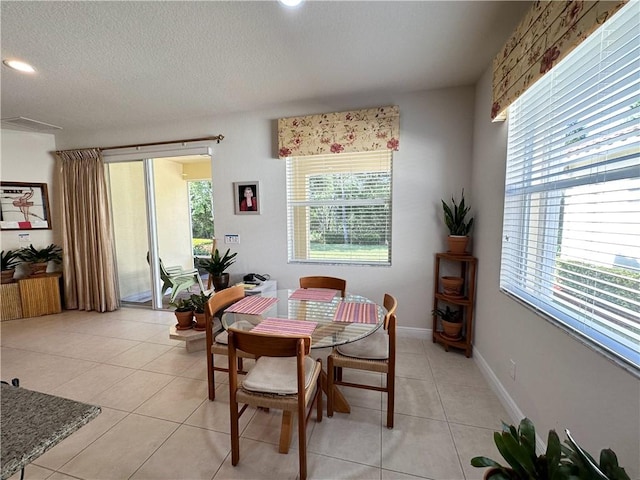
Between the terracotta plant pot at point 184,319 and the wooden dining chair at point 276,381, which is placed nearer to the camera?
the wooden dining chair at point 276,381

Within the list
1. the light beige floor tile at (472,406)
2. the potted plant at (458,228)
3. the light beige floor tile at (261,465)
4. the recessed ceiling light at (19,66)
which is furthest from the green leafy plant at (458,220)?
the recessed ceiling light at (19,66)

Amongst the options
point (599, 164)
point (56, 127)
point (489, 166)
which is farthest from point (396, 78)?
point (56, 127)

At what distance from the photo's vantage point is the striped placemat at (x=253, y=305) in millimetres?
1864

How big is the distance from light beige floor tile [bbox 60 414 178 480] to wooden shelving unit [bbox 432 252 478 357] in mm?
2351

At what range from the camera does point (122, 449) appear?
1533mm

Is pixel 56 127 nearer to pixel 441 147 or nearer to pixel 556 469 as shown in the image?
pixel 441 147

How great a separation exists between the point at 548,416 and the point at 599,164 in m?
1.27

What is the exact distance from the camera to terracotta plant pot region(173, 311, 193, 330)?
269 cm

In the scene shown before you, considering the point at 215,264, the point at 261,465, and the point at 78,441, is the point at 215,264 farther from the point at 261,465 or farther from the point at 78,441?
the point at 261,465

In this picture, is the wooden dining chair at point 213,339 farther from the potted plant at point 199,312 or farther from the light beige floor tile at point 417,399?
the light beige floor tile at point 417,399

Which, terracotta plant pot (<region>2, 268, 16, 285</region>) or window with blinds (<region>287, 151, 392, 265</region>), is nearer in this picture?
window with blinds (<region>287, 151, 392, 265</region>)

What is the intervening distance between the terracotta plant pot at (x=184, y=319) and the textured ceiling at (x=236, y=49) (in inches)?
86.1

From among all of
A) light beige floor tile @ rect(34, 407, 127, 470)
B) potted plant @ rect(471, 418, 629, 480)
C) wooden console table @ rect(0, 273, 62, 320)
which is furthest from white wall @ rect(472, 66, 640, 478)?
wooden console table @ rect(0, 273, 62, 320)

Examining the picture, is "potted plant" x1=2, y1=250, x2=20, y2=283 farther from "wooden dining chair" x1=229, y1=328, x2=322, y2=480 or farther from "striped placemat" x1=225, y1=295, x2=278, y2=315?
"wooden dining chair" x1=229, y1=328, x2=322, y2=480
